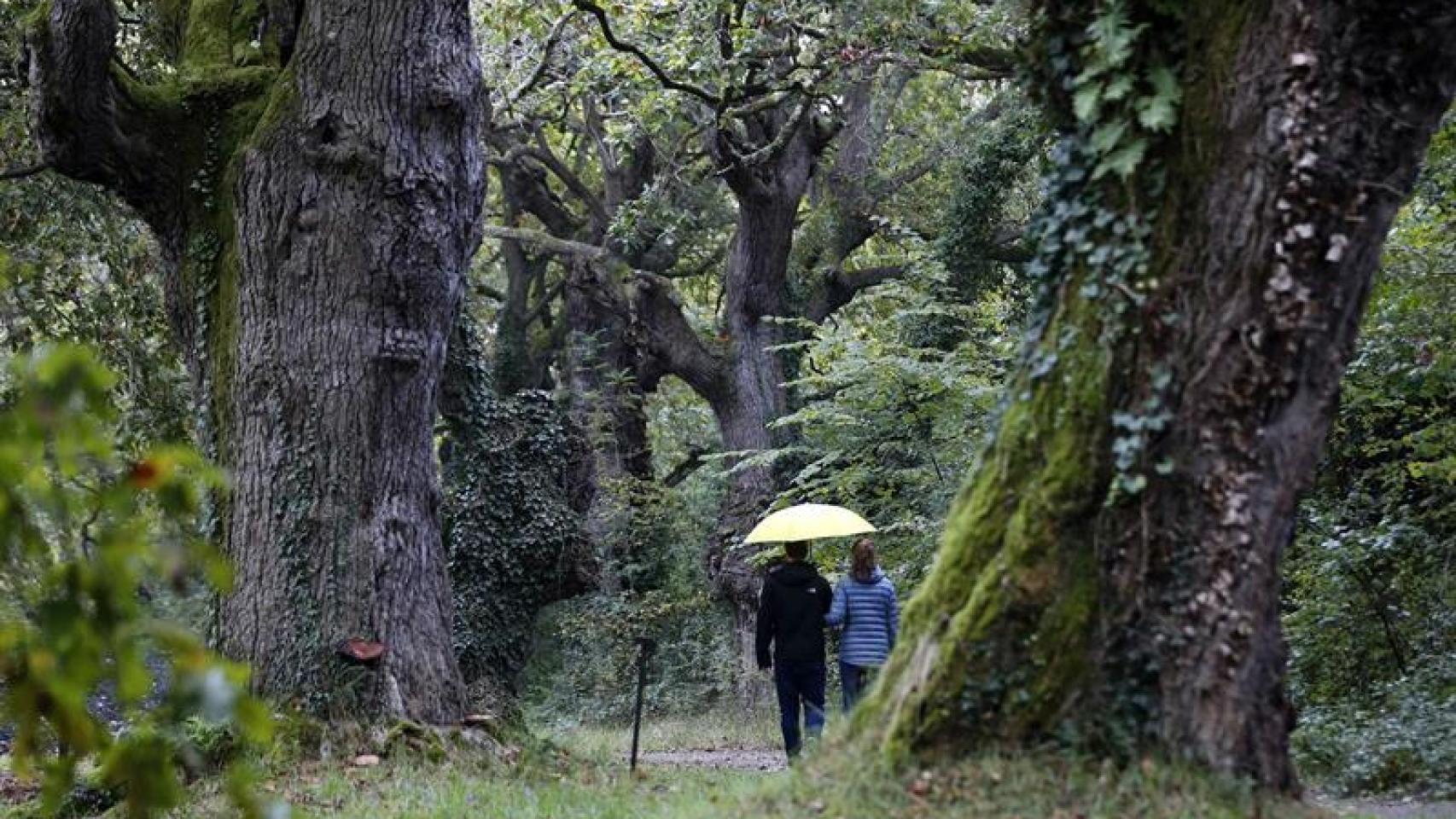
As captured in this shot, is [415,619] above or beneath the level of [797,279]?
beneath

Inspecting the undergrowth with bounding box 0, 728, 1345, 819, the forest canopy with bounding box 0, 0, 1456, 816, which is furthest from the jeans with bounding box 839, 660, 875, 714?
the forest canopy with bounding box 0, 0, 1456, 816

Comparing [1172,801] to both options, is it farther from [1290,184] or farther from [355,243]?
[355,243]

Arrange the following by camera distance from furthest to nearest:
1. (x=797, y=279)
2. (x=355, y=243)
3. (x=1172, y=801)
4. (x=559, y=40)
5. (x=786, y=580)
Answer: (x=797, y=279) → (x=559, y=40) → (x=786, y=580) → (x=355, y=243) → (x=1172, y=801)

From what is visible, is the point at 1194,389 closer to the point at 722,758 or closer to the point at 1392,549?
the point at 1392,549

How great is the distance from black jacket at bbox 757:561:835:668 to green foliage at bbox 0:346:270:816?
9265 mm

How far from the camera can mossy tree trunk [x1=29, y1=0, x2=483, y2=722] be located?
32.6 feet

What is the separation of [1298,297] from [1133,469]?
94cm

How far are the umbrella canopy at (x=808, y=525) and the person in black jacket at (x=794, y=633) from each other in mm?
285

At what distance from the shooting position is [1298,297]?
5.66 meters

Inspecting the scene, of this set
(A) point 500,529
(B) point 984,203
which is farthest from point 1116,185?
(B) point 984,203

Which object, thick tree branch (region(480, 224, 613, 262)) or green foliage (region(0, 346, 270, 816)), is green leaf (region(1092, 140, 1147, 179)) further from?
thick tree branch (region(480, 224, 613, 262))

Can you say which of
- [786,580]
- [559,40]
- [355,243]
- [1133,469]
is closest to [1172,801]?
[1133,469]

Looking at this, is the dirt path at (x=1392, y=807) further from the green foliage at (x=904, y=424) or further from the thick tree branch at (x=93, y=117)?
the thick tree branch at (x=93, y=117)

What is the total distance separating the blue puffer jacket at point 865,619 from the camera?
1098 centimetres
